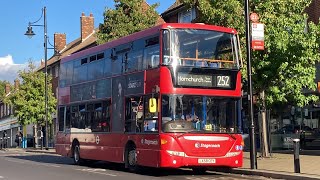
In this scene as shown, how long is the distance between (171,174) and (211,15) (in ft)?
22.8

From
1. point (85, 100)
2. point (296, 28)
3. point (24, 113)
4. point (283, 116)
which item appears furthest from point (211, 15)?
point (24, 113)

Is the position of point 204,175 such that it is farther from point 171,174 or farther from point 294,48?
point 294,48

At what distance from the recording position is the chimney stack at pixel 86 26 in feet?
182

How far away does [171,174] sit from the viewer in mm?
16172

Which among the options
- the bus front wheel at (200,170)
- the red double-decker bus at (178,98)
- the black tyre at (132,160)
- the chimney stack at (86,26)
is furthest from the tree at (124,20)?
the chimney stack at (86,26)

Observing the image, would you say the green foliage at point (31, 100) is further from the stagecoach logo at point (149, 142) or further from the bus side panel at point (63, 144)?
the stagecoach logo at point (149, 142)

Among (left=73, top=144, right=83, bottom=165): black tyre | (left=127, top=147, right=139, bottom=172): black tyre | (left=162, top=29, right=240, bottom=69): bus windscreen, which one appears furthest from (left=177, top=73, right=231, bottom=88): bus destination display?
(left=73, top=144, right=83, bottom=165): black tyre

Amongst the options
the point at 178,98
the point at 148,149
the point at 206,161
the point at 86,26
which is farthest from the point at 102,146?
the point at 86,26

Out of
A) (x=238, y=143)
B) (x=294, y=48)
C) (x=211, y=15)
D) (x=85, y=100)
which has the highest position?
(x=211, y=15)

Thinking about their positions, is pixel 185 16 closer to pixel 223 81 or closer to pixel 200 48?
pixel 200 48

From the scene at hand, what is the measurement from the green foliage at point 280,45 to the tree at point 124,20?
10.5m

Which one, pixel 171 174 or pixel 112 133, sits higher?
pixel 112 133

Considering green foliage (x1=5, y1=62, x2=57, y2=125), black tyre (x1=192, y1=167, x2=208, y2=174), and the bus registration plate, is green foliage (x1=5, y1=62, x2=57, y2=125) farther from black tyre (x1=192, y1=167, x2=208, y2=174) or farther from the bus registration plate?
the bus registration plate

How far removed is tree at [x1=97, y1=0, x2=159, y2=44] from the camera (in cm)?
2991
